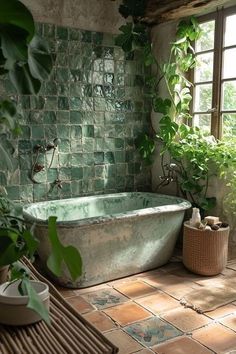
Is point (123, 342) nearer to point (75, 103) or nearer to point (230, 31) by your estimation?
point (75, 103)

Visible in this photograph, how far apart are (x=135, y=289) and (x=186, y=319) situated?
1.82 feet

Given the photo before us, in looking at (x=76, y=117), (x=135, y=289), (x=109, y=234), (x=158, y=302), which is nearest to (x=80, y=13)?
(x=76, y=117)

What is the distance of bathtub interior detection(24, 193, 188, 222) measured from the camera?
3178mm

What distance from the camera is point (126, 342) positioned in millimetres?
2053

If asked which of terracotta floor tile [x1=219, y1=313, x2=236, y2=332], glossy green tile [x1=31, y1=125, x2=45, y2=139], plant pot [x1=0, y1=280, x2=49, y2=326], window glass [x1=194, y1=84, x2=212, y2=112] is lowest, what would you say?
terracotta floor tile [x1=219, y1=313, x2=236, y2=332]

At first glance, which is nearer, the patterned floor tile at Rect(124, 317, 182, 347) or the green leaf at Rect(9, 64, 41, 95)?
the green leaf at Rect(9, 64, 41, 95)

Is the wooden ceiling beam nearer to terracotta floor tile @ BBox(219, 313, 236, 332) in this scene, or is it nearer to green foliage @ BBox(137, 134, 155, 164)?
green foliage @ BBox(137, 134, 155, 164)

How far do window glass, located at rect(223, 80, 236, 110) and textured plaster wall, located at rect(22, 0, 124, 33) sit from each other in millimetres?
1243

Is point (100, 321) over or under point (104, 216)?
under

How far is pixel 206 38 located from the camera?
3494 millimetres

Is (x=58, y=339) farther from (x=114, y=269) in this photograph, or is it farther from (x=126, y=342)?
(x=114, y=269)

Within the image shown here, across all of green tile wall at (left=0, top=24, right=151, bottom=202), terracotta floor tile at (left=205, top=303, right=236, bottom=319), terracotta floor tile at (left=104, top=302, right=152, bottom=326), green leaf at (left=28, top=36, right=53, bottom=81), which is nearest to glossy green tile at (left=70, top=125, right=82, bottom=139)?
green tile wall at (left=0, top=24, right=151, bottom=202)

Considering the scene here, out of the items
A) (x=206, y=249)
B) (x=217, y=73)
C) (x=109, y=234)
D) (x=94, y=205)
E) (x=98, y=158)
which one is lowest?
(x=206, y=249)

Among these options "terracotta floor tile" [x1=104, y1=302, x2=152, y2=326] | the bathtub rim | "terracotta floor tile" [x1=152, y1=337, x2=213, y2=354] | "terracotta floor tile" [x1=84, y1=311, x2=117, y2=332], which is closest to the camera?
"terracotta floor tile" [x1=152, y1=337, x2=213, y2=354]
